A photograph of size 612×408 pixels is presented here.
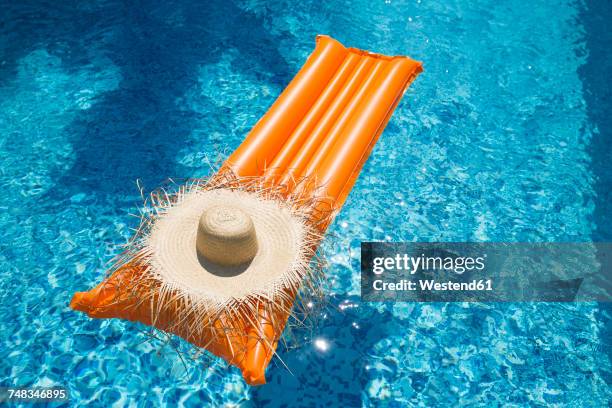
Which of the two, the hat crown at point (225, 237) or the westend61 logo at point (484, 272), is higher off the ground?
the hat crown at point (225, 237)

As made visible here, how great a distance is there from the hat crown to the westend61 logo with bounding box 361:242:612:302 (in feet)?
4.35

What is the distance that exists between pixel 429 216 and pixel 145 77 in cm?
292

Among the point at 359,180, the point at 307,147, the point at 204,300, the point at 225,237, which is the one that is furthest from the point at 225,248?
the point at 359,180

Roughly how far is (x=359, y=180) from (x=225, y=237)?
2020 mm

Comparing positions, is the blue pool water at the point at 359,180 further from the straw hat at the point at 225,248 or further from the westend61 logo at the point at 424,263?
the straw hat at the point at 225,248

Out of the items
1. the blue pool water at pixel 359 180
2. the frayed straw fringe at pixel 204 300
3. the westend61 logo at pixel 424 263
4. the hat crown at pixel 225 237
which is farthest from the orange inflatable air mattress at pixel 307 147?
the westend61 logo at pixel 424 263

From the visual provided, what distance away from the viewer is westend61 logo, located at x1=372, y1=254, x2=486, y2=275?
3512 millimetres

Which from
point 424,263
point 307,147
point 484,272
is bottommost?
point 424,263

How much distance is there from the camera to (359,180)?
13.2ft

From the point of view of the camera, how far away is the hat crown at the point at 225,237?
2.19 metres

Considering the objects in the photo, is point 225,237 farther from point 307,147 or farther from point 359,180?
point 359,180

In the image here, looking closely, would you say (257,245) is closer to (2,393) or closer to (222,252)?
(222,252)

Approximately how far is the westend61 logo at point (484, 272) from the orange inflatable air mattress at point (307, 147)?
655mm

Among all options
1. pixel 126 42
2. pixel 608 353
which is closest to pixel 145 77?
pixel 126 42
